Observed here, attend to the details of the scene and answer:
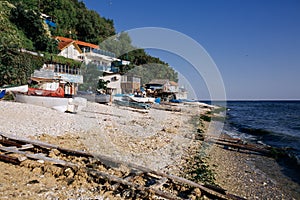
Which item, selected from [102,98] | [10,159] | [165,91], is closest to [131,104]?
[102,98]

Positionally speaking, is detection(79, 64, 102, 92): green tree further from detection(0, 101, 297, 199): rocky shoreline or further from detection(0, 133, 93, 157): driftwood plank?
detection(0, 133, 93, 157): driftwood plank

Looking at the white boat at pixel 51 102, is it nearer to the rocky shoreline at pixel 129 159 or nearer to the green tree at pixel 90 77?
the rocky shoreline at pixel 129 159

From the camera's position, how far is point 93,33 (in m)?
52.2

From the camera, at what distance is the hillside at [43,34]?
70.4 ft

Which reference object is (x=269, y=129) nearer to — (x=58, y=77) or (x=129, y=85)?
(x=129, y=85)

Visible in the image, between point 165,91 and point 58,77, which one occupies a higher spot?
point 58,77

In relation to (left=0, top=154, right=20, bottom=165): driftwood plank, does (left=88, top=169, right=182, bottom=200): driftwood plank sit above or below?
below

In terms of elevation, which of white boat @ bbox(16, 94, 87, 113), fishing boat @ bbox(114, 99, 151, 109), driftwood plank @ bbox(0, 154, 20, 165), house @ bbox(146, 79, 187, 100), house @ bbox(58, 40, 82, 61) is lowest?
driftwood plank @ bbox(0, 154, 20, 165)

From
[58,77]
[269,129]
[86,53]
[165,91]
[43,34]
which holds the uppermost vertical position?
[43,34]

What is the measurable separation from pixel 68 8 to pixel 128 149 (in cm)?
5029

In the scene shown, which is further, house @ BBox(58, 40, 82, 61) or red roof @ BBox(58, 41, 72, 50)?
house @ BBox(58, 40, 82, 61)

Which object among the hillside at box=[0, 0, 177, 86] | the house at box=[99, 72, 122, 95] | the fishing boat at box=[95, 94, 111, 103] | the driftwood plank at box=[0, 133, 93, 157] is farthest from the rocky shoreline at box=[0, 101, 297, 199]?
the house at box=[99, 72, 122, 95]

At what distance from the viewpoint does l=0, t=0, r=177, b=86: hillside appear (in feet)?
70.4

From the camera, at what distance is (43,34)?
3228 centimetres
